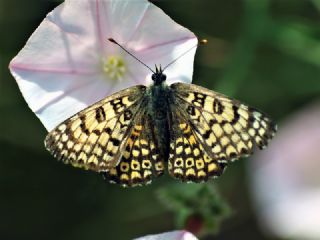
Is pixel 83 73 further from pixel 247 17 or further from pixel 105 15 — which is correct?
pixel 247 17

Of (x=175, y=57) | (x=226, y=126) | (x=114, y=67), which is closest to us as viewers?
(x=226, y=126)

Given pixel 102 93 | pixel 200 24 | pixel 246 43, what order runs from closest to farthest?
1. pixel 102 93
2. pixel 246 43
3. pixel 200 24

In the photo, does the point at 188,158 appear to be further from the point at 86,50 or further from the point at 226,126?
the point at 86,50

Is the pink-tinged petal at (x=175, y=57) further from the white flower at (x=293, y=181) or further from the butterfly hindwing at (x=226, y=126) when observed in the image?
the white flower at (x=293, y=181)

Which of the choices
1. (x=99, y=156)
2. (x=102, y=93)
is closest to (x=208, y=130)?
(x=99, y=156)

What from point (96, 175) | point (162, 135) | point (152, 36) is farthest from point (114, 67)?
point (96, 175)

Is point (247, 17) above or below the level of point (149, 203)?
above

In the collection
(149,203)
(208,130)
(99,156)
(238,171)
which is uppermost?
(208,130)
